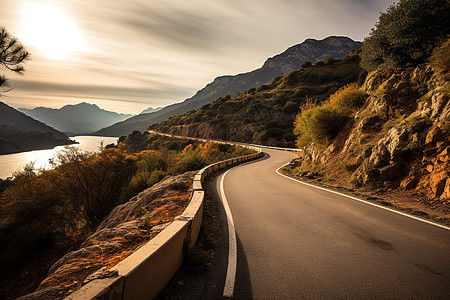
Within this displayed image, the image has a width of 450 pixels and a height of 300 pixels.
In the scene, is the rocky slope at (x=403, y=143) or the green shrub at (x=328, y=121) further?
the green shrub at (x=328, y=121)

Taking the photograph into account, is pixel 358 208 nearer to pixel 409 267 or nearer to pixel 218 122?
pixel 409 267

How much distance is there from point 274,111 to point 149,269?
5320 centimetres

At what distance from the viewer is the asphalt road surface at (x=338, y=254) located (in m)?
2.80

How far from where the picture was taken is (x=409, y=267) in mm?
3291

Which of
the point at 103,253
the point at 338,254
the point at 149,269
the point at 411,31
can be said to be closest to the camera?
the point at 149,269

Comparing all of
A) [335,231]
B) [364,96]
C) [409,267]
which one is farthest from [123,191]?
[364,96]

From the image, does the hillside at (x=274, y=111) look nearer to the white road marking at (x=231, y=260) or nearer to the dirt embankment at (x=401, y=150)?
the dirt embankment at (x=401, y=150)

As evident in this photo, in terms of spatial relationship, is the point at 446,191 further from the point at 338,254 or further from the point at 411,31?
the point at 411,31

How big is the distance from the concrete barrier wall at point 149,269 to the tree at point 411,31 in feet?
50.2

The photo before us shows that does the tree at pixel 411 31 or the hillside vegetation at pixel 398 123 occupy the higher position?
the tree at pixel 411 31

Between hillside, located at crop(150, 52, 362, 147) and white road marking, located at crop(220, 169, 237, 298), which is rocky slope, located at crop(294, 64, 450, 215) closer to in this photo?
white road marking, located at crop(220, 169, 237, 298)

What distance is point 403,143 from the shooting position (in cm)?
817

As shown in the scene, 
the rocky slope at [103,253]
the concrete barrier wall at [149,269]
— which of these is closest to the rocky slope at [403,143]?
the concrete barrier wall at [149,269]

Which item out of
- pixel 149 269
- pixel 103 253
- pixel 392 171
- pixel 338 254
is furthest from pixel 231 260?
pixel 392 171
